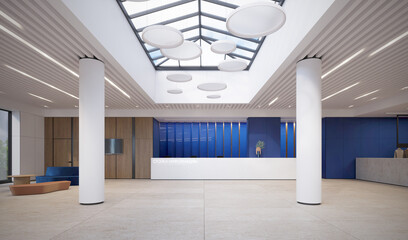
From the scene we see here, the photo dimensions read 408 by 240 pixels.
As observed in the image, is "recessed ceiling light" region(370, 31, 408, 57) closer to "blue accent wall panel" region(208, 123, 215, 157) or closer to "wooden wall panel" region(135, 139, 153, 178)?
"wooden wall panel" region(135, 139, 153, 178)

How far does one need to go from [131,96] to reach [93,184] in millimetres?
7407

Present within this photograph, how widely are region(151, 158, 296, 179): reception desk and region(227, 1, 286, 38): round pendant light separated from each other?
11863 mm

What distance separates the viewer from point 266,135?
67.3ft

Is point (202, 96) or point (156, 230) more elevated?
point (202, 96)

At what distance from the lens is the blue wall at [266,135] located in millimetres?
20500

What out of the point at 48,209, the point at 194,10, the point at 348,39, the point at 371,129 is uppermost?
the point at 194,10

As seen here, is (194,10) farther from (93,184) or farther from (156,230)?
(156,230)

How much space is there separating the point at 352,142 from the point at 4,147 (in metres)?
24.5

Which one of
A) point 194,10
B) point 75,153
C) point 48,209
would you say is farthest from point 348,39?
point 75,153

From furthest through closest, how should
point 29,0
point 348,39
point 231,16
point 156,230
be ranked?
point 348,39
point 231,16
point 156,230
point 29,0

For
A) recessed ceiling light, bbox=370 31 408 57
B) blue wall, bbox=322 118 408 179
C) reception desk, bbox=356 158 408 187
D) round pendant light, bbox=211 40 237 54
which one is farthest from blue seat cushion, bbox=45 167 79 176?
reception desk, bbox=356 158 408 187

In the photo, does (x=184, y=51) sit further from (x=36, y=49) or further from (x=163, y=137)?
(x=163, y=137)

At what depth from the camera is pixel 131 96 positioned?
603 inches

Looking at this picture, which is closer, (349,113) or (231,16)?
(231,16)
